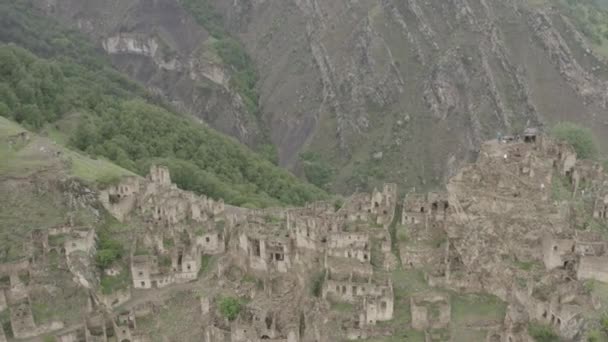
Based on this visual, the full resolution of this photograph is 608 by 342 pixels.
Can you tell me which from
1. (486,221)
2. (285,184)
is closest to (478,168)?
(486,221)

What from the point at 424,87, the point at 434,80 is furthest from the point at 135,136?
the point at 434,80

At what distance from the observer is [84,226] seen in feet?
243

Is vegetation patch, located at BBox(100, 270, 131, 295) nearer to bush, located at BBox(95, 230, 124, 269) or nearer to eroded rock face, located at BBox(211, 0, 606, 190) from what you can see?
bush, located at BBox(95, 230, 124, 269)

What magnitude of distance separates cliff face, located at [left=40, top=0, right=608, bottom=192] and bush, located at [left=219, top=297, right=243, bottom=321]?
85.1 meters

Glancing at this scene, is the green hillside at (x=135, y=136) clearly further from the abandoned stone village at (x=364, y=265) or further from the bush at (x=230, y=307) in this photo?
the bush at (x=230, y=307)

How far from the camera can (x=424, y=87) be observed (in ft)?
545

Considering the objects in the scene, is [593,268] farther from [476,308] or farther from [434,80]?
[434,80]

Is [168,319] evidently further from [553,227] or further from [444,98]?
[444,98]

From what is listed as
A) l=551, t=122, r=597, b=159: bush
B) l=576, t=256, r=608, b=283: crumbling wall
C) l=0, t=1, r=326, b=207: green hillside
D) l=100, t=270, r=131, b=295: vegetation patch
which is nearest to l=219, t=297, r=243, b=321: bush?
l=100, t=270, r=131, b=295: vegetation patch

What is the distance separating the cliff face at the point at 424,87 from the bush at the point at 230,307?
279ft

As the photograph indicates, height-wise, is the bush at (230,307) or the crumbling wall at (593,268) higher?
the crumbling wall at (593,268)

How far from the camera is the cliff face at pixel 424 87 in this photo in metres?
153

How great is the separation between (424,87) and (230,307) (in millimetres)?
112308

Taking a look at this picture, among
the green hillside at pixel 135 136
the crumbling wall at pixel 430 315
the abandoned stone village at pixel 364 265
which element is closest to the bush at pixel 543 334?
the abandoned stone village at pixel 364 265
